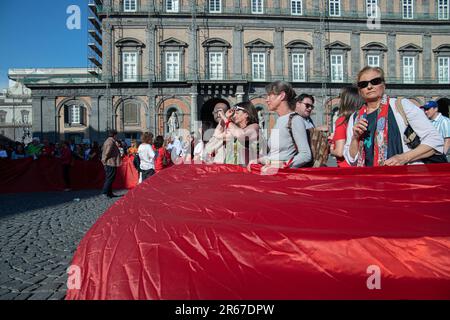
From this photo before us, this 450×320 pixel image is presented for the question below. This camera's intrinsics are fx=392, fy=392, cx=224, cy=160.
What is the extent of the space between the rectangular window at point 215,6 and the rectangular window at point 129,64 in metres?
7.74

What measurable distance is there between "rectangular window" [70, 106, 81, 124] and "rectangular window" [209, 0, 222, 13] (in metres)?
14.9

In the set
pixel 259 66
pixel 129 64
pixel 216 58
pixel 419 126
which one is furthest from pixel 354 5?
pixel 419 126

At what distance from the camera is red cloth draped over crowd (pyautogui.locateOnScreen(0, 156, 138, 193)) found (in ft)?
43.8

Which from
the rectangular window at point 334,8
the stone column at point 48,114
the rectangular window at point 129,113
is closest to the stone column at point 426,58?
the rectangular window at point 334,8

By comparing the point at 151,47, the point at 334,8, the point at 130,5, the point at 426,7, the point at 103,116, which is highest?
the point at 426,7

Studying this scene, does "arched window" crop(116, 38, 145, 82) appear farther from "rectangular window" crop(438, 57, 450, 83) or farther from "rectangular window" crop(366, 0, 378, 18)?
"rectangular window" crop(438, 57, 450, 83)

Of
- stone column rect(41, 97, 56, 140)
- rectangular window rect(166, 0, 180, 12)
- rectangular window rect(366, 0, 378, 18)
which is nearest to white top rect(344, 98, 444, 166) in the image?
stone column rect(41, 97, 56, 140)

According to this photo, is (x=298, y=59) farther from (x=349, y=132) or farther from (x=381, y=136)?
(x=381, y=136)

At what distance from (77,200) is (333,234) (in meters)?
9.86

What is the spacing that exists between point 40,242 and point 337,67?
34.3 metres

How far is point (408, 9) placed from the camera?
36844mm

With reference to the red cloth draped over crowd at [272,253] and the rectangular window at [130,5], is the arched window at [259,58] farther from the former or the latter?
the red cloth draped over crowd at [272,253]

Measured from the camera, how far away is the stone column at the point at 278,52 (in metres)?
34.8
